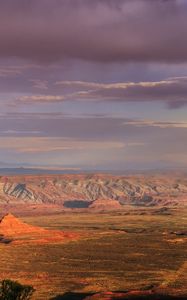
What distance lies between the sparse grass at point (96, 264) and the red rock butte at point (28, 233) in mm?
6844

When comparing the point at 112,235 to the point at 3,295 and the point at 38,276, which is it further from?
the point at 3,295

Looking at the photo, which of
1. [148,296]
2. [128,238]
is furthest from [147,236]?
[148,296]

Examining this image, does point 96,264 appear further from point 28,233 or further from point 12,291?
point 28,233

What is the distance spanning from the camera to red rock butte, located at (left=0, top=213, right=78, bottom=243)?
539 ft

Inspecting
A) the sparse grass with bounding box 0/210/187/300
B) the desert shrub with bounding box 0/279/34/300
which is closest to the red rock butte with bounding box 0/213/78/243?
the sparse grass with bounding box 0/210/187/300

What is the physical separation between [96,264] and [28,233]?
207 ft

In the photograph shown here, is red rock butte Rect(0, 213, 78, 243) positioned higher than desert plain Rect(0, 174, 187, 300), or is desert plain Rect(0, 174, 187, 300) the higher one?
red rock butte Rect(0, 213, 78, 243)

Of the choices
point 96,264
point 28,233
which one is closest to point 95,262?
point 96,264

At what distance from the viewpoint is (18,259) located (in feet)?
415

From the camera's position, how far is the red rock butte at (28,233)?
164250 mm

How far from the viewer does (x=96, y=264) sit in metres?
118

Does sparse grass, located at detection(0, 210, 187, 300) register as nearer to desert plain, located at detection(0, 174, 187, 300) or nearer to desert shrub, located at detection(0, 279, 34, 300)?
desert plain, located at detection(0, 174, 187, 300)

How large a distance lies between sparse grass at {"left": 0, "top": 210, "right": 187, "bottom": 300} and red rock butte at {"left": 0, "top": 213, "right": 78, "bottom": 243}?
6844 mm

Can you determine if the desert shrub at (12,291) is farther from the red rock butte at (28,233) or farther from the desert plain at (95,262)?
the red rock butte at (28,233)
